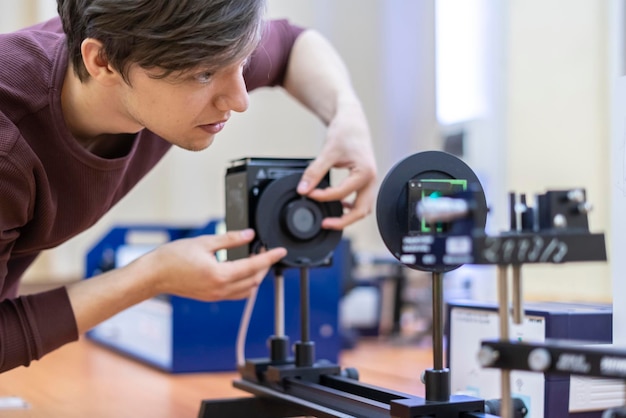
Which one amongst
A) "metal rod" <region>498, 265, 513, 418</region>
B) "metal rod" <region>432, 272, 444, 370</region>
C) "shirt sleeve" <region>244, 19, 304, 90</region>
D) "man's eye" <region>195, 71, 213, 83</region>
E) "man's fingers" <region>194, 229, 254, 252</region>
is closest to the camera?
"metal rod" <region>498, 265, 513, 418</region>

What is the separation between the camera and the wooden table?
1.14 m

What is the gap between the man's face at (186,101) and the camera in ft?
2.75

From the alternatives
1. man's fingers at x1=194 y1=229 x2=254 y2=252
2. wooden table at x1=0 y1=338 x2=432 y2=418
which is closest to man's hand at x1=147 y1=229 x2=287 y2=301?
man's fingers at x1=194 y1=229 x2=254 y2=252

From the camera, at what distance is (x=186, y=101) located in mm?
852

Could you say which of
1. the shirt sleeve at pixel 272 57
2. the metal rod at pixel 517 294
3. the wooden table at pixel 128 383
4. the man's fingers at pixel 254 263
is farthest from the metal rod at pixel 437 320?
the shirt sleeve at pixel 272 57

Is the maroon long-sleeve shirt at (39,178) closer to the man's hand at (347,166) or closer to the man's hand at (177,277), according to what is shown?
the man's hand at (177,277)

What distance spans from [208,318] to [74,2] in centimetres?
75

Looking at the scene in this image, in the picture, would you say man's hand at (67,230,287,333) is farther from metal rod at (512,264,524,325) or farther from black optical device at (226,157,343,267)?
metal rod at (512,264,524,325)

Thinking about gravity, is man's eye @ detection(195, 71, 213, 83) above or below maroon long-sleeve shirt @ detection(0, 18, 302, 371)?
above

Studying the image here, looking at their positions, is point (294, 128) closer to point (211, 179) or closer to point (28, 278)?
point (211, 179)

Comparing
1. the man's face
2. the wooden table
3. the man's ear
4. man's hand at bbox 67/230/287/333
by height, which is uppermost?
the man's ear

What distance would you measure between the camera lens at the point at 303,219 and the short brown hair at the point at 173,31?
21cm

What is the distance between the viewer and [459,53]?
2.72 metres

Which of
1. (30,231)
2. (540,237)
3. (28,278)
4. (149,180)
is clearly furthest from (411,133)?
(540,237)
